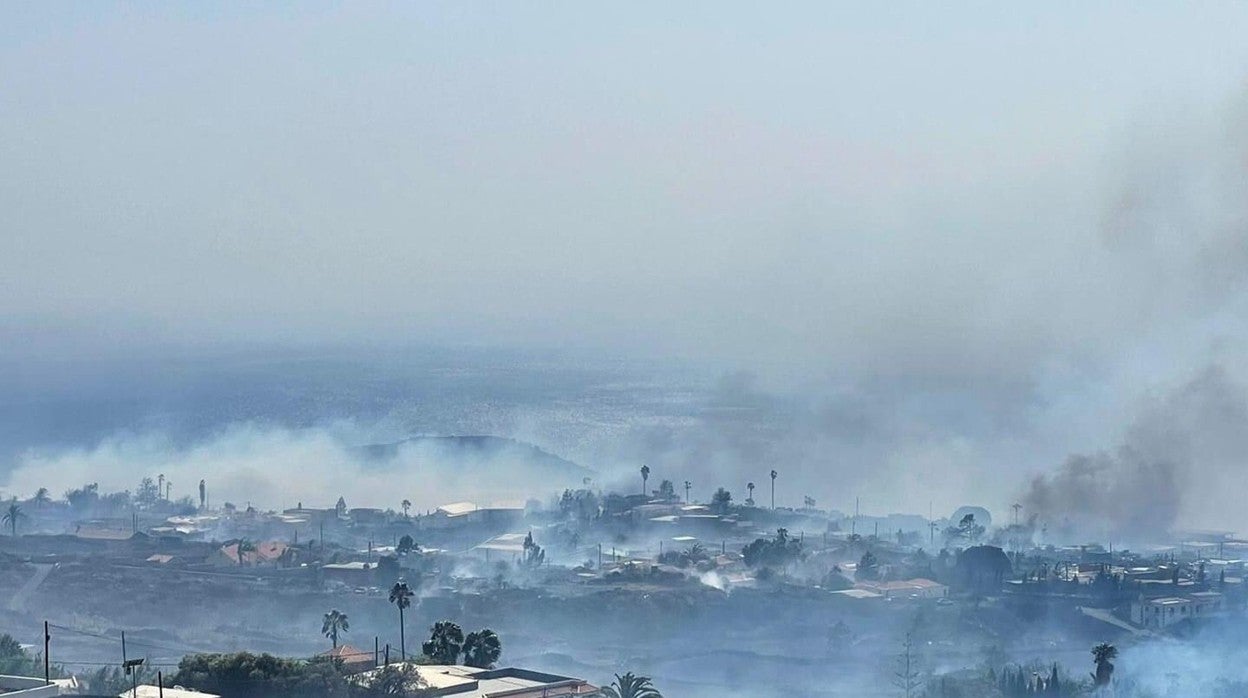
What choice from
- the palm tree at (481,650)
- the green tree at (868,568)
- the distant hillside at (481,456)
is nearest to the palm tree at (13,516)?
the distant hillside at (481,456)

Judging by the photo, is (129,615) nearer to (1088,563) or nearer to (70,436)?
(1088,563)

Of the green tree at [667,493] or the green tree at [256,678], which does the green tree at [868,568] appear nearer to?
the green tree at [667,493]

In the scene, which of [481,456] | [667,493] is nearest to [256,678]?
[667,493]

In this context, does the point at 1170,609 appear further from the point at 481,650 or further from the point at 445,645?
the point at 445,645

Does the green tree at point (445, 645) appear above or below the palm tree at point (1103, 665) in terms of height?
above

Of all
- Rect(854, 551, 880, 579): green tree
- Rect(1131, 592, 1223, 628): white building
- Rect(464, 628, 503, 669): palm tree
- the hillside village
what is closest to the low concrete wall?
Rect(464, 628, 503, 669): palm tree

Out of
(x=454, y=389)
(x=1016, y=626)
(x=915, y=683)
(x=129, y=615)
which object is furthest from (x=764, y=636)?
(x=454, y=389)

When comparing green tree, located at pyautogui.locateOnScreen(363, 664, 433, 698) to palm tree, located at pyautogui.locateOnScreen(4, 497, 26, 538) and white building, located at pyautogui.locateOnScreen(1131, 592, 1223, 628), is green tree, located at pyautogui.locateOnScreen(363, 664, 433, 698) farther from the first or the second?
palm tree, located at pyautogui.locateOnScreen(4, 497, 26, 538)

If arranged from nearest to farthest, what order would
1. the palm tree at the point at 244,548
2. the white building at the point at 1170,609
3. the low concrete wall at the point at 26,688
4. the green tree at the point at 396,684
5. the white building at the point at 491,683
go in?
1. the low concrete wall at the point at 26,688
2. the green tree at the point at 396,684
3. the white building at the point at 491,683
4. the white building at the point at 1170,609
5. the palm tree at the point at 244,548
